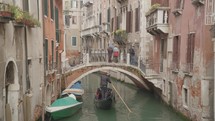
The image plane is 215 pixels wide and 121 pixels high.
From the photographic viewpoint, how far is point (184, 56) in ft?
40.1

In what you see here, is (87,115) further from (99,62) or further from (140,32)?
(140,32)

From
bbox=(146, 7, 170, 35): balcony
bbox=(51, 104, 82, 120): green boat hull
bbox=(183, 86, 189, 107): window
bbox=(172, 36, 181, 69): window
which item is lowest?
bbox=(51, 104, 82, 120): green boat hull

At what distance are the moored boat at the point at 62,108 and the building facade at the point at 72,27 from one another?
2284 cm

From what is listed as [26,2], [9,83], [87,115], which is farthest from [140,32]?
[9,83]

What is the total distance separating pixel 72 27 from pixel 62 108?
26.4 meters

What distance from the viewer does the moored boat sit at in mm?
11964

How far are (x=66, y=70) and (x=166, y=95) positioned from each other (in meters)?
5.85

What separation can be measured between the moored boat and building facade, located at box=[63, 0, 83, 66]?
2284cm

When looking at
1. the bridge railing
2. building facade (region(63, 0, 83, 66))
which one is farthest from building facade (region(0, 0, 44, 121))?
building facade (region(63, 0, 83, 66))

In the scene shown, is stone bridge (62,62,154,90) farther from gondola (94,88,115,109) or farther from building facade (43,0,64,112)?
gondola (94,88,115,109)

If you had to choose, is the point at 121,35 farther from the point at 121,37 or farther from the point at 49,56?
the point at 49,56

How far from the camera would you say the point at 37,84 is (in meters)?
11.1

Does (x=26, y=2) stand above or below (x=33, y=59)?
above

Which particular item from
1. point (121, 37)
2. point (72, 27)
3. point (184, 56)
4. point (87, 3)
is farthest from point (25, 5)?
point (72, 27)
